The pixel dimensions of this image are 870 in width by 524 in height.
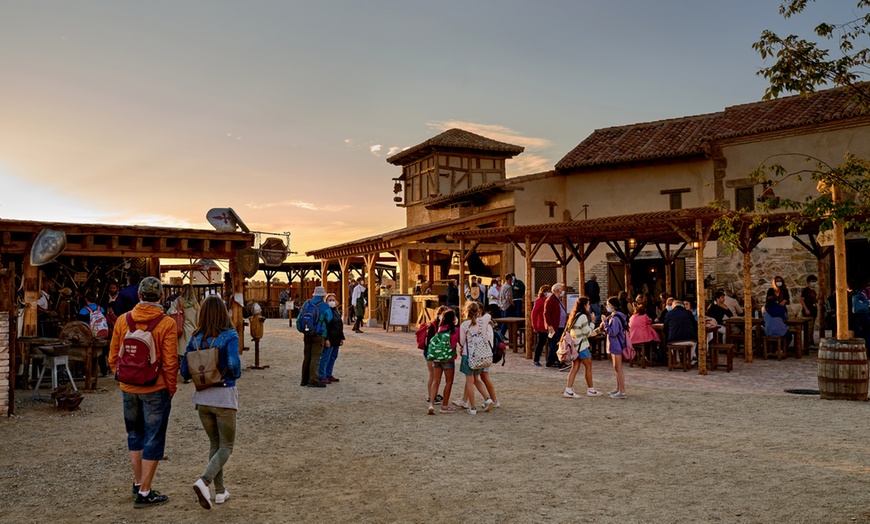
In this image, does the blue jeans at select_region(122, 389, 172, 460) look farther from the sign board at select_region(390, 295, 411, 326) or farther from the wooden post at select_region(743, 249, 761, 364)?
the sign board at select_region(390, 295, 411, 326)

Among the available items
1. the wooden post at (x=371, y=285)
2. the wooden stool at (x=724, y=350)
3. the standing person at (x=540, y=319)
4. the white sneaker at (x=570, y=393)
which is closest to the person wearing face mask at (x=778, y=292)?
the wooden stool at (x=724, y=350)

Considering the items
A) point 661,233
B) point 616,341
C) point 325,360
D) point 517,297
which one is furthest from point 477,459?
point 517,297

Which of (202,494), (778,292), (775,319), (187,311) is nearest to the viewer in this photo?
(202,494)

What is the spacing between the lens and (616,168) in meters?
22.6

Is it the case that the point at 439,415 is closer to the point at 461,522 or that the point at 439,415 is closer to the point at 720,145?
the point at 461,522

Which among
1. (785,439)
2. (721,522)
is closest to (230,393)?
(721,522)

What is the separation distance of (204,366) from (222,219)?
360 inches

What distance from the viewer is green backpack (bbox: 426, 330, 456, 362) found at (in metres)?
7.83

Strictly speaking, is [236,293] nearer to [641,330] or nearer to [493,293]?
[493,293]

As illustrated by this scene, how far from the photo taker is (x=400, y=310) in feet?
68.7

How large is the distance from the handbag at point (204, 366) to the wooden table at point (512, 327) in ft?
34.8

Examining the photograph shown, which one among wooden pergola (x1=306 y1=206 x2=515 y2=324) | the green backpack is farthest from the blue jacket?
wooden pergola (x1=306 y1=206 x2=515 y2=324)

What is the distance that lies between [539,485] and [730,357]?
7.55m

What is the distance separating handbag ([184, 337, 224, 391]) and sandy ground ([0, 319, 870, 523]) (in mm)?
913
